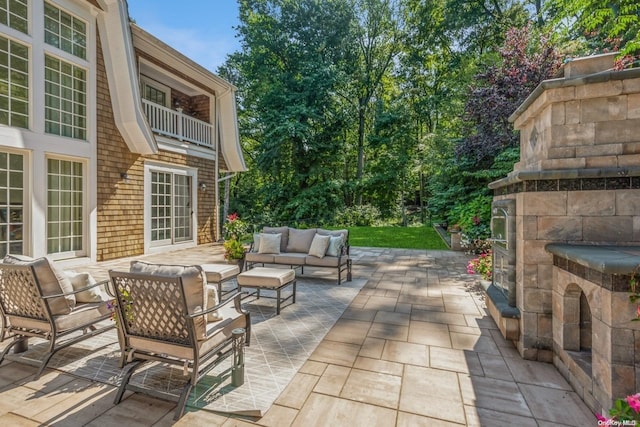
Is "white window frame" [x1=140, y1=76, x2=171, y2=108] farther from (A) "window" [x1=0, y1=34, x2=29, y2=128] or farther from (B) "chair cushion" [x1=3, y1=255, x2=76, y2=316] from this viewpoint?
(B) "chair cushion" [x1=3, y1=255, x2=76, y2=316]

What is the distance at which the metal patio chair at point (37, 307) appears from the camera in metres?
2.63

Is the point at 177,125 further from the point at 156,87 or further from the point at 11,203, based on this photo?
the point at 11,203

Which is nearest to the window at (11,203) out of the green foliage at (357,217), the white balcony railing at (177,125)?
the white balcony railing at (177,125)

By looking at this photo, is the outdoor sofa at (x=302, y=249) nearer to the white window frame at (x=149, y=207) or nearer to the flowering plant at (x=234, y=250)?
the flowering plant at (x=234, y=250)

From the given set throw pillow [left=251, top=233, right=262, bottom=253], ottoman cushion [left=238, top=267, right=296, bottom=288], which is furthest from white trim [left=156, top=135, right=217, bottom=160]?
ottoman cushion [left=238, top=267, right=296, bottom=288]

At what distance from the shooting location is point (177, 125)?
30.9ft

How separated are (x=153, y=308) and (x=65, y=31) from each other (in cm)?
744

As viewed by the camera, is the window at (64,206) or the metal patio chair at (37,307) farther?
the window at (64,206)

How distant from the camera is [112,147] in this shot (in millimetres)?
7418

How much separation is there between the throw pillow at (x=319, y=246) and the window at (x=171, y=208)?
204 inches

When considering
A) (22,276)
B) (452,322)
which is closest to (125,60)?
(22,276)


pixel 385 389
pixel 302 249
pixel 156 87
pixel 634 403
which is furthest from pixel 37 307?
pixel 156 87

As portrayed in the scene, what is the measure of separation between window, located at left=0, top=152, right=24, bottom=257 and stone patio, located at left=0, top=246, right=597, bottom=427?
4.23 meters

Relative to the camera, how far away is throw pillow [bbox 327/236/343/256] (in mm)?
5873
